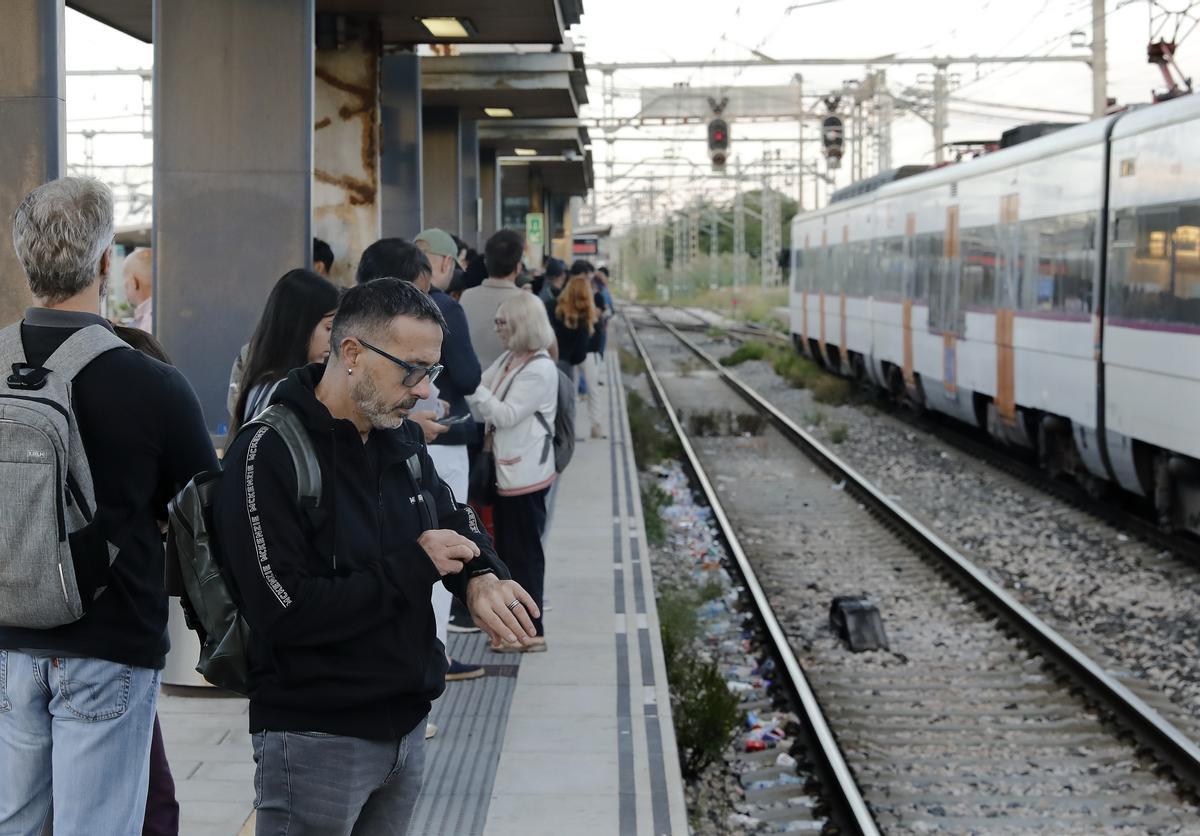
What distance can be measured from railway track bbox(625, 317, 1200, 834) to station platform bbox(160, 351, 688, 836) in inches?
35.3

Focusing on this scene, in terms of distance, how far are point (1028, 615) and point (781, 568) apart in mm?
2814

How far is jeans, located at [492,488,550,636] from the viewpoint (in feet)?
24.9

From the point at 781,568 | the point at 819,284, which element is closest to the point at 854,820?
the point at 781,568

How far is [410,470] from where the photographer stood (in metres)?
3.27

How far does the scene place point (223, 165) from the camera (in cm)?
845

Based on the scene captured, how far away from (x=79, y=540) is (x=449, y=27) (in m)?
11.4

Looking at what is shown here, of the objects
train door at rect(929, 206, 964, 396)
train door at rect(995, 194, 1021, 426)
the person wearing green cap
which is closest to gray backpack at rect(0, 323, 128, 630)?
the person wearing green cap

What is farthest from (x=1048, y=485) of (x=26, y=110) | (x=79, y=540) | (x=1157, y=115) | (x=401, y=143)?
(x=79, y=540)

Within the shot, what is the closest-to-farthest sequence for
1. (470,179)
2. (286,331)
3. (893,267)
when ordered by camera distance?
(286,331) → (893,267) → (470,179)

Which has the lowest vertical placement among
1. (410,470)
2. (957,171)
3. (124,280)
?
(410,470)

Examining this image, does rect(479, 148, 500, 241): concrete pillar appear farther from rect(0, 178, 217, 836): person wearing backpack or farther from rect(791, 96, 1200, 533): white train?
rect(0, 178, 217, 836): person wearing backpack

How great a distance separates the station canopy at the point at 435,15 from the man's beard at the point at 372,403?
31.0ft

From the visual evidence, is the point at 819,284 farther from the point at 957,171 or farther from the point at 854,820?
the point at 854,820

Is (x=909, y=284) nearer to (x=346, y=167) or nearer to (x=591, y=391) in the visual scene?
(x=591, y=391)
